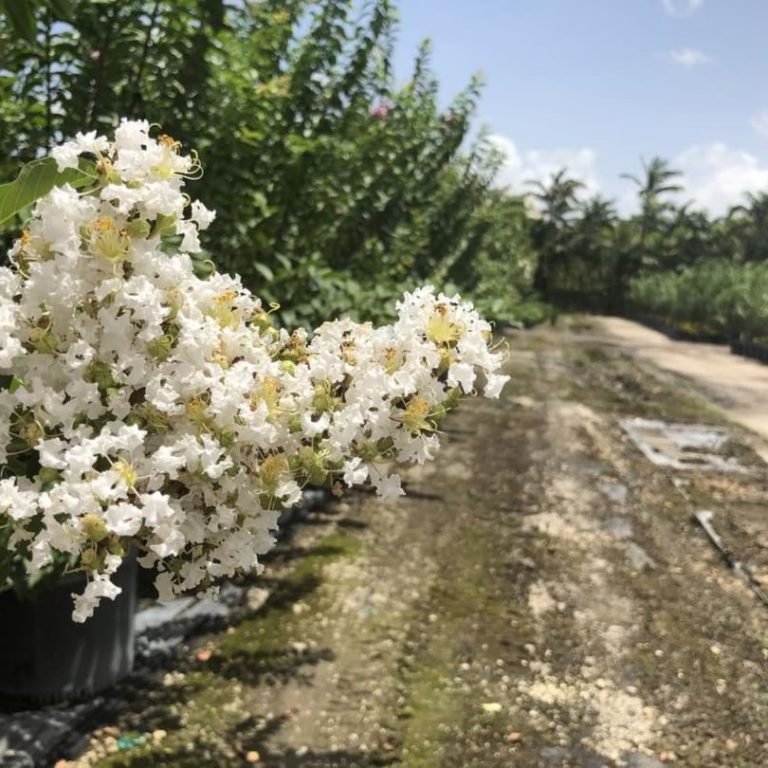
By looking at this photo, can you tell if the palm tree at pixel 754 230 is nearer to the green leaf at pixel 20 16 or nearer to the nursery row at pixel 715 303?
the nursery row at pixel 715 303

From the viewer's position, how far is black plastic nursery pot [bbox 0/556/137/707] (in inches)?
140

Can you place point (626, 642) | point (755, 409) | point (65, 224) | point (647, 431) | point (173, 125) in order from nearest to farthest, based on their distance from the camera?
point (65, 224)
point (173, 125)
point (626, 642)
point (647, 431)
point (755, 409)

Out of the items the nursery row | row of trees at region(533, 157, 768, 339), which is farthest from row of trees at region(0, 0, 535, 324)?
row of trees at region(533, 157, 768, 339)

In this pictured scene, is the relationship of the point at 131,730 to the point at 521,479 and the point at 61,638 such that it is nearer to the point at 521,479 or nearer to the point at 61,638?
the point at 61,638

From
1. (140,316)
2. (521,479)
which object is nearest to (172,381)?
(140,316)

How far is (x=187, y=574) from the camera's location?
1.44m

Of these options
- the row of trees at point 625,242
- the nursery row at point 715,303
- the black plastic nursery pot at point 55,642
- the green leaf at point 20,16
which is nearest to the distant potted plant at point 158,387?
the green leaf at point 20,16

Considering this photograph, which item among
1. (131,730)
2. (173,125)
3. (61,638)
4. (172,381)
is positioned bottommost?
(131,730)

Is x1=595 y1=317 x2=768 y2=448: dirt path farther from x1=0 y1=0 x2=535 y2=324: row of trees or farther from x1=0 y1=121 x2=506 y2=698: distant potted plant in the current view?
x1=0 y1=121 x2=506 y2=698: distant potted plant

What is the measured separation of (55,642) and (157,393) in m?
2.71

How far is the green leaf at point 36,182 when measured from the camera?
1353 mm

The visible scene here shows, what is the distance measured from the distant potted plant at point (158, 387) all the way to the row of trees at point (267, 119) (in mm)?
524

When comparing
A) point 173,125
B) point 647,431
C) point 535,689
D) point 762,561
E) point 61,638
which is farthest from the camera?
point 647,431

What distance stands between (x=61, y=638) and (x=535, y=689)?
2.15m
